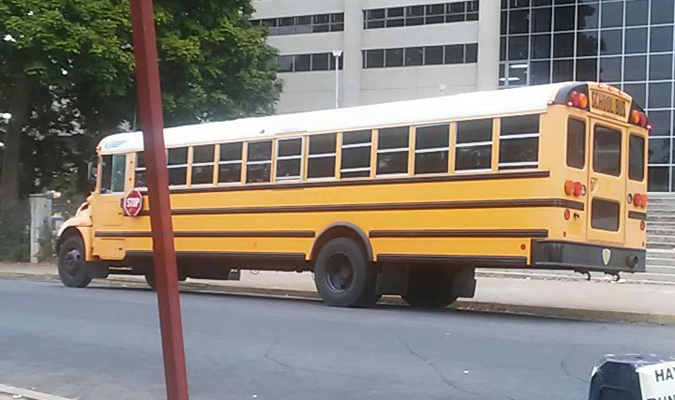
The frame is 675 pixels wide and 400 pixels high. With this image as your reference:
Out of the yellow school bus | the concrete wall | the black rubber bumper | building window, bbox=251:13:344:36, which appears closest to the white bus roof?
the yellow school bus

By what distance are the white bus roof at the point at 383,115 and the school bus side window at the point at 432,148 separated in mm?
158

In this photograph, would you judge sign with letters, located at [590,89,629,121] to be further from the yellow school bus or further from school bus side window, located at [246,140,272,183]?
school bus side window, located at [246,140,272,183]

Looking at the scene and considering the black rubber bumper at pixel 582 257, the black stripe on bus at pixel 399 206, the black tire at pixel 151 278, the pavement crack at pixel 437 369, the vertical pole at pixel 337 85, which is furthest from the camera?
the vertical pole at pixel 337 85

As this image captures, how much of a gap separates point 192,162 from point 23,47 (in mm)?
9374

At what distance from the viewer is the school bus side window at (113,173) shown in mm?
18344

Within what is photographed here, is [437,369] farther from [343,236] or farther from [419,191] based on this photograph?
[343,236]

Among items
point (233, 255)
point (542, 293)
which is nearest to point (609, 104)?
point (542, 293)

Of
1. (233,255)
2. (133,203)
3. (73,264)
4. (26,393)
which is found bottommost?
(26,393)

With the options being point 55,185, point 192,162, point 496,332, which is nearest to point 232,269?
point 192,162

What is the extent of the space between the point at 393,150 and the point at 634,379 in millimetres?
10674

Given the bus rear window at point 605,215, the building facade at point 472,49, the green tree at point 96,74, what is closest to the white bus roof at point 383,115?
the bus rear window at point 605,215

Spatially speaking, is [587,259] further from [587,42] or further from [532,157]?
[587,42]

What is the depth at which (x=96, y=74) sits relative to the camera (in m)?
24.4

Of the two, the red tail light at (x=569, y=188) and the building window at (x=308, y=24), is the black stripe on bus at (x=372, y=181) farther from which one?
the building window at (x=308, y=24)
